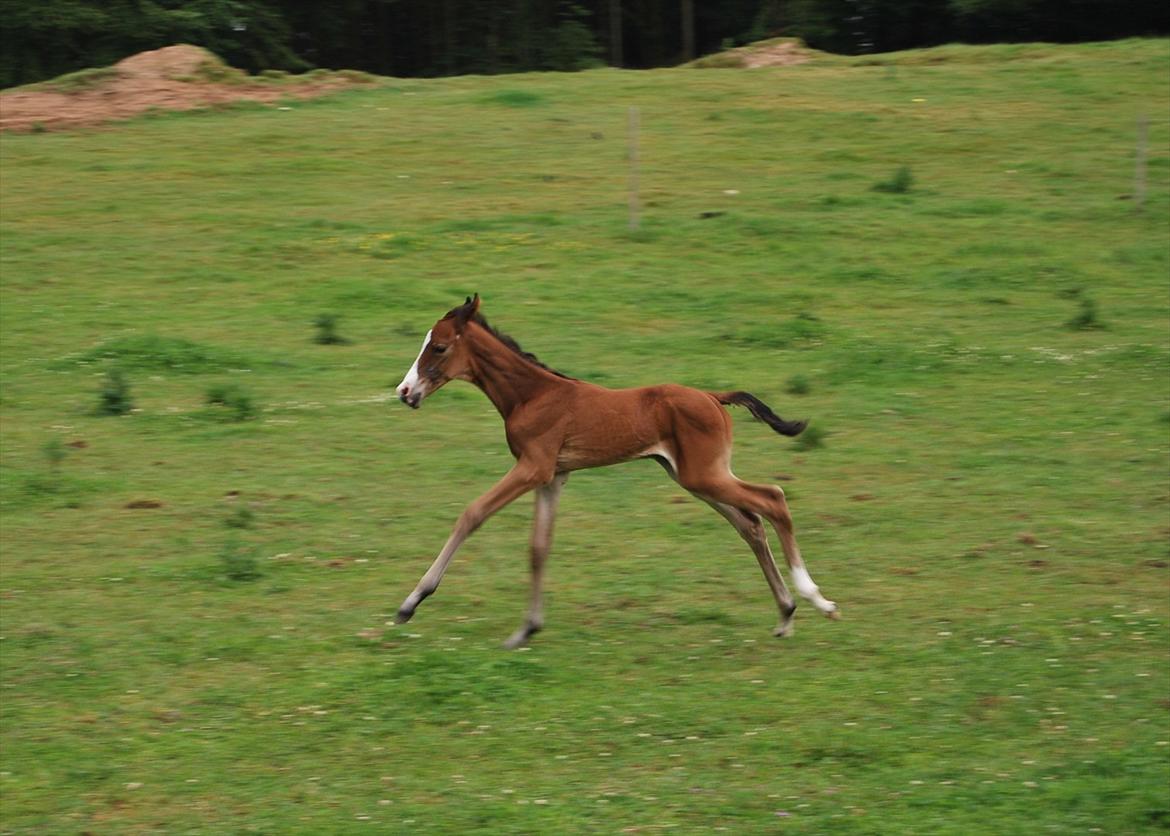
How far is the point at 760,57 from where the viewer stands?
36250 millimetres

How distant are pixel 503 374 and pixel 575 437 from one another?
58cm

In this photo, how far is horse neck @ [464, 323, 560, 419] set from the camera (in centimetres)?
888

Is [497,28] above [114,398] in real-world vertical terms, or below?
above

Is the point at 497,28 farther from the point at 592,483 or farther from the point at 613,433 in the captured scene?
the point at 613,433

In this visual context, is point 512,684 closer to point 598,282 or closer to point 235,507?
point 235,507

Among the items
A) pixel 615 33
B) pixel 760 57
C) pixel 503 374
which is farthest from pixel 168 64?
pixel 503 374

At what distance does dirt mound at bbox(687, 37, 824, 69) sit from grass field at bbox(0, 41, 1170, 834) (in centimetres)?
684

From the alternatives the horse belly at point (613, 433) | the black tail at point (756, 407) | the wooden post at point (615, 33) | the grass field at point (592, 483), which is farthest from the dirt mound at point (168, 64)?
the black tail at point (756, 407)

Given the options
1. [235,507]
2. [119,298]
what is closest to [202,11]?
[119,298]

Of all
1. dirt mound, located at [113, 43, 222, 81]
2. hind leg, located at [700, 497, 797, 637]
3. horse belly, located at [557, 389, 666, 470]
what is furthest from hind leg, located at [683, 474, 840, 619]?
dirt mound, located at [113, 43, 222, 81]

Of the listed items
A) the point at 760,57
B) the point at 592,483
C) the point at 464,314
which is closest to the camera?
the point at 464,314

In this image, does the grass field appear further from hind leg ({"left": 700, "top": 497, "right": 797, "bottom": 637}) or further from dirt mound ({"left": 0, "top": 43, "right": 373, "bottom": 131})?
dirt mound ({"left": 0, "top": 43, "right": 373, "bottom": 131})

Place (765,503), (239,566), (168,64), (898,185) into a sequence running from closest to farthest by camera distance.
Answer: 1. (765,503)
2. (239,566)
3. (898,185)
4. (168,64)

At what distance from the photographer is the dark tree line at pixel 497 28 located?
4216 centimetres
